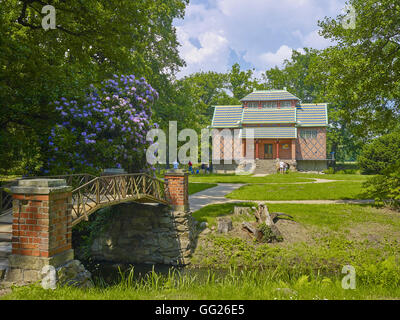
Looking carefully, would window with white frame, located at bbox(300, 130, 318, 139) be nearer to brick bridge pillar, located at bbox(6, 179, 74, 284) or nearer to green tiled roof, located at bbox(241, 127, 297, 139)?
green tiled roof, located at bbox(241, 127, 297, 139)

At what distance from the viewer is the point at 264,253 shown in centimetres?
1141

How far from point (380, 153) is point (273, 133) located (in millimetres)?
10968

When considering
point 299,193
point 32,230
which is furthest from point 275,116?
point 32,230

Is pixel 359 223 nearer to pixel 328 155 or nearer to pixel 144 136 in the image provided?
pixel 144 136

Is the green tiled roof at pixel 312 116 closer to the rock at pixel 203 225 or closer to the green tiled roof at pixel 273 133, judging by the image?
the green tiled roof at pixel 273 133

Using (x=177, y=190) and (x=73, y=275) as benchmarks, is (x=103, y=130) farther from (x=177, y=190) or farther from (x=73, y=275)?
(x=73, y=275)

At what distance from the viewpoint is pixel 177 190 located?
12320 mm

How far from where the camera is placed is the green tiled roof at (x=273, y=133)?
36.1 meters

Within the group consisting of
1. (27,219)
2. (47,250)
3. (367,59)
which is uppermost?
(367,59)

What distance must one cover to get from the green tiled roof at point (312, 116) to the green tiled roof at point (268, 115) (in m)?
1.32

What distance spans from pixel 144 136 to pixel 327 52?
31.1 ft

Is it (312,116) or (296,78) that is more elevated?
(296,78)

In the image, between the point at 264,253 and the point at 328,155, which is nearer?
the point at 264,253
